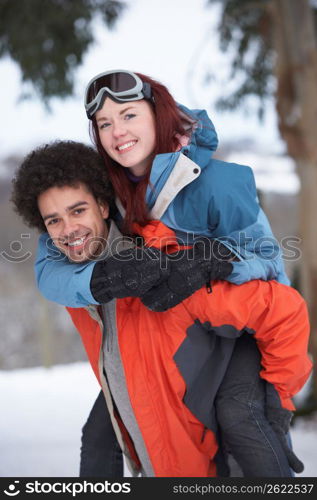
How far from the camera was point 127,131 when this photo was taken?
177cm

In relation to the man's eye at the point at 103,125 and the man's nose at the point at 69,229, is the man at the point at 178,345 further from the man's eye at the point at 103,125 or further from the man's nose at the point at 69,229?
the man's eye at the point at 103,125

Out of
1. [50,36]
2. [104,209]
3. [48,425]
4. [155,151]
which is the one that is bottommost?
[48,425]

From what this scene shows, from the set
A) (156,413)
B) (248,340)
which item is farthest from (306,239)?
(156,413)

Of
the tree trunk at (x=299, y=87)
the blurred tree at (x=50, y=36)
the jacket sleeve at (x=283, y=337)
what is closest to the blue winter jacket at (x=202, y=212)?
the jacket sleeve at (x=283, y=337)

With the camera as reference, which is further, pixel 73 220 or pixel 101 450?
pixel 101 450

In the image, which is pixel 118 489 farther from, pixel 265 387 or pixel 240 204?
pixel 240 204

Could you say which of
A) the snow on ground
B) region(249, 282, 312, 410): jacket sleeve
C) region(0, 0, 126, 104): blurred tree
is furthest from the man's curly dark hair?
region(0, 0, 126, 104): blurred tree

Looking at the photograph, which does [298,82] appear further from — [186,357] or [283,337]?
[186,357]

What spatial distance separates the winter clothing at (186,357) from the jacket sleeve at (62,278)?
0.13 meters

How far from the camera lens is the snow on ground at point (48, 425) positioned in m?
3.34

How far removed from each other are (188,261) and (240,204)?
259 millimetres

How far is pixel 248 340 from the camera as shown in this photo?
6.11 feet

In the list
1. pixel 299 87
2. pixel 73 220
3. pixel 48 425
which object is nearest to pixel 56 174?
pixel 73 220

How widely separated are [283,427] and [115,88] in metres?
1.28
